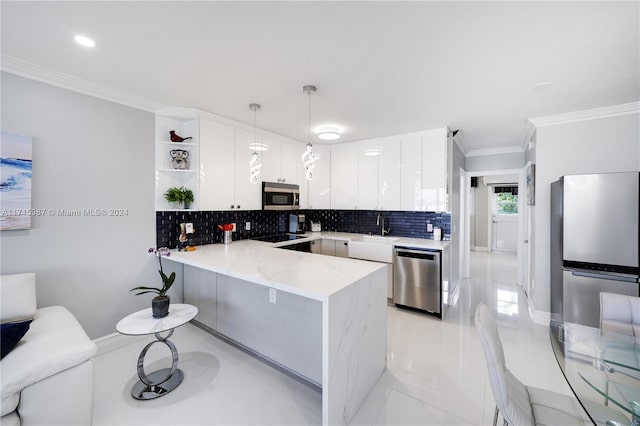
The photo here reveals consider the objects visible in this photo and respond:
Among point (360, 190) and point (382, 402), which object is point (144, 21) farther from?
point (360, 190)

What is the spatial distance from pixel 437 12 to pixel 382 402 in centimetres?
264

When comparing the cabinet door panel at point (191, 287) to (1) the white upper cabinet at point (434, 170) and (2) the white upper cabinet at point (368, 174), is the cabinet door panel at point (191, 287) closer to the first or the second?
(2) the white upper cabinet at point (368, 174)

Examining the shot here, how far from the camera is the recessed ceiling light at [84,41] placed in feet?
5.80

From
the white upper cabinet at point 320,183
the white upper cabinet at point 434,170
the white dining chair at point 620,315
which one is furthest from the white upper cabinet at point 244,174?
the white dining chair at point 620,315

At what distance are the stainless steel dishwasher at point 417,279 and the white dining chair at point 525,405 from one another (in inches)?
78.6

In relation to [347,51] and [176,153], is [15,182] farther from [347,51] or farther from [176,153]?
[347,51]

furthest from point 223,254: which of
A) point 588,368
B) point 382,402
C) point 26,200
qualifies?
point 588,368

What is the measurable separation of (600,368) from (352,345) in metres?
1.38

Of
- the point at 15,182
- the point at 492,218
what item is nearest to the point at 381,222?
the point at 15,182

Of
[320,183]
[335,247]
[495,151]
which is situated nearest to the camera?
[335,247]

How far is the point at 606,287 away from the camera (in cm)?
252

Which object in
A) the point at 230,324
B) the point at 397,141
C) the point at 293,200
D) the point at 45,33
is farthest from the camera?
the point at 293,200

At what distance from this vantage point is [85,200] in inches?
99.2

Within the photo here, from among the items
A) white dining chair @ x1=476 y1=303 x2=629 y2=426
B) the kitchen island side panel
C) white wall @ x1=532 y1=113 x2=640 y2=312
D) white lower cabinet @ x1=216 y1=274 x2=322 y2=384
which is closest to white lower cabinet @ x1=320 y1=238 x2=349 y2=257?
white lower cabinet @ x1=216 y1=274 x2=322 y2=384
